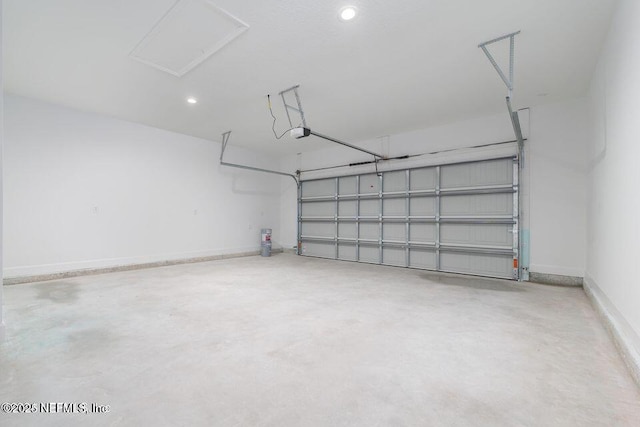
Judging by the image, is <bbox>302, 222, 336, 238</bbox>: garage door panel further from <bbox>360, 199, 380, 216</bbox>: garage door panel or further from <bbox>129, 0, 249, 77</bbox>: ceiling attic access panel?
<bbox>129, 0, 249, 77</bbox>: ceiling attic access panel

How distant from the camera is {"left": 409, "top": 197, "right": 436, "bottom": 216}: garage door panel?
20.0 ft

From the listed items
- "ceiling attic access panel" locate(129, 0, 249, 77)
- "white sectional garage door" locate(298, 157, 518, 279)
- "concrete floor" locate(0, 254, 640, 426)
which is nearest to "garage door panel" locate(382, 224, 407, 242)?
"white sectional garage door" locate(298, 157, 518, 279)

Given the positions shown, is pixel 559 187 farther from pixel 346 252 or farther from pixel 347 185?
pixel 346 252

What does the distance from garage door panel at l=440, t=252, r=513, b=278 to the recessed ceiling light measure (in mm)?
4712

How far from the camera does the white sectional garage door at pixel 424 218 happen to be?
208 inches

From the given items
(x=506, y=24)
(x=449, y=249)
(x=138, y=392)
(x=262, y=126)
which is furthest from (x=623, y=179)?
(x=262, y=126)

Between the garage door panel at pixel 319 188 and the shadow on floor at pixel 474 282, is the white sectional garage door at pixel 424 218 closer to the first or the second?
the garage door panel at pixel 319 188

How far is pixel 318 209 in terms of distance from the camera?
8117mm

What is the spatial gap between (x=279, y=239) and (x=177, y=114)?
4.76m

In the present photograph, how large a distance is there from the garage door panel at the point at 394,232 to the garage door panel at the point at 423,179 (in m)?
0.94

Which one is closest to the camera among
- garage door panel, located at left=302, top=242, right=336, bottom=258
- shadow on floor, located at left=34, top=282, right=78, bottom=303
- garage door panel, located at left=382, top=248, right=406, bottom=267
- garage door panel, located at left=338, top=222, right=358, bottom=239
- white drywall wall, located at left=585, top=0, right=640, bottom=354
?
white drywall wall, located at left=585, top=0, right=640, bottom=354

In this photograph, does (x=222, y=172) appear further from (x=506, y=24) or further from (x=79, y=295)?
(x=506, y=24)

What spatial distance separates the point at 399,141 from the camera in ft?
21.6

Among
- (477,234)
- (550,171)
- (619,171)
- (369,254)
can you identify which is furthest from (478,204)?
(619,171)
